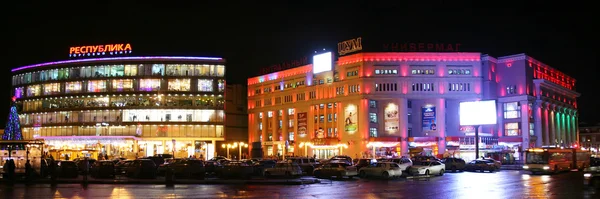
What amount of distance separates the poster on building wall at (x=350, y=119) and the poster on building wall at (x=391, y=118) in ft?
17.0

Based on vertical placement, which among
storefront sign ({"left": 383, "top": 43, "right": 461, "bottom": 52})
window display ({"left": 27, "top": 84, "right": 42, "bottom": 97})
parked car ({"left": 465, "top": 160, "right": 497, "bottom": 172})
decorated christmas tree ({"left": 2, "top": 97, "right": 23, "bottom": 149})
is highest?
storefront sign ({"left": 383, "top": 43, "right": 461, "bottom": 52})

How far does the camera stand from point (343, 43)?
104312mm

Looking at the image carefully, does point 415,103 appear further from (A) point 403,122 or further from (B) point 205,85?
(B) point 205,85

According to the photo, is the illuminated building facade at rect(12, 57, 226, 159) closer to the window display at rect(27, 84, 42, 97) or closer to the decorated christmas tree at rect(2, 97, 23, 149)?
the window display at rect(27, 84, 42, 97)

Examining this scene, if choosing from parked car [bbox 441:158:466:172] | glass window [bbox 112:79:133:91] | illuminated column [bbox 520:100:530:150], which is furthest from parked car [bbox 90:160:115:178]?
illuminated column [bbox 520:100:530:150]

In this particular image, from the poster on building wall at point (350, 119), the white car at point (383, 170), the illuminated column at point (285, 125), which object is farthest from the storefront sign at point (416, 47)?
the white car at point (383, 170)

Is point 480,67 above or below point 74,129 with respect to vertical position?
above

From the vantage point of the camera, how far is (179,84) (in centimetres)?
11481

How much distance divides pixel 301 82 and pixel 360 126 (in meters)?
19.1

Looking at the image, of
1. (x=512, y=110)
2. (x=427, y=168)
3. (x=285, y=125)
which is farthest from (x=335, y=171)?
(x=285, y=125)

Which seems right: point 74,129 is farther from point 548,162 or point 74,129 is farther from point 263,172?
point 548,162

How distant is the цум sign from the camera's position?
245ft

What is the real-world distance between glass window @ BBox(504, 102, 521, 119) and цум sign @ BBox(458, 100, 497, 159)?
100 ft

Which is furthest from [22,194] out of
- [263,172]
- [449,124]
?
[449,124]
